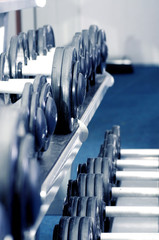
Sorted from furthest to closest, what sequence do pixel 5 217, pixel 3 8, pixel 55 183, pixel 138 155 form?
pixel 138 155, pixel 3 8, pixel 55 183, pixel 5 217

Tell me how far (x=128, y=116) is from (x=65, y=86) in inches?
146

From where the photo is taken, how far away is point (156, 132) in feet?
15.8

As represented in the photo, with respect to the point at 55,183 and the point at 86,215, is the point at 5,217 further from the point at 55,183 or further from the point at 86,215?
the point at 86,215

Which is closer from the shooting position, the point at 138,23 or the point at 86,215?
the point at 86,215

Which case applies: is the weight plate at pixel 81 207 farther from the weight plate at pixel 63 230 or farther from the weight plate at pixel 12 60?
the weight plate at pixel 12 60

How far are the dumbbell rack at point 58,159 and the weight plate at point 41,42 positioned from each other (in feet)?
1.10

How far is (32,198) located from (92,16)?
324 inches

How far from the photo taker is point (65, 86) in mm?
1792

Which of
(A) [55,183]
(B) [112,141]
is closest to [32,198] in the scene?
(A) [55,183]

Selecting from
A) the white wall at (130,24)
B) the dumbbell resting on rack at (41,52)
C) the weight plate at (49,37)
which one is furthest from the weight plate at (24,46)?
the white wall at (130,24)

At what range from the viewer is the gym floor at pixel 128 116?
4.30m

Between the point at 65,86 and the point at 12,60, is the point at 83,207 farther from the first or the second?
the point at 12,60

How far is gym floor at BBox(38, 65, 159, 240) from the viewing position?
430cm

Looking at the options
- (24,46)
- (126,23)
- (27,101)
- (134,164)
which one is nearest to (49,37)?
(24,46)
